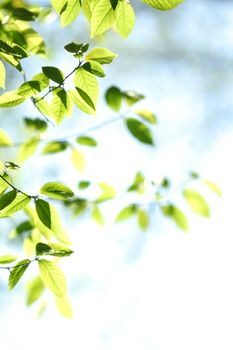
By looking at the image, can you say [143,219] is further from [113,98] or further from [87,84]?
[87,84]

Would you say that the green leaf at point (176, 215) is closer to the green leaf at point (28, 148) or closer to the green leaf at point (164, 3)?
the green leaf at point (28, 148)

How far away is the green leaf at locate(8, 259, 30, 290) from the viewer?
3.73ft

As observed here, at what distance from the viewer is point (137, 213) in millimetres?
2227

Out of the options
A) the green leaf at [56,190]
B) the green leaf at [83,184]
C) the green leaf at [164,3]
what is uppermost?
the green leaf at [164,3]

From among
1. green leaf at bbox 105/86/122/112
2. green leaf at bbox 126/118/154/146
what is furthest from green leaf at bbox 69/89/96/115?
green leaf at bbox 105/86/122/112

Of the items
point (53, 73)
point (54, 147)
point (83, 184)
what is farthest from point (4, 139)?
point (53, 73)

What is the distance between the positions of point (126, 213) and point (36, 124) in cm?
69

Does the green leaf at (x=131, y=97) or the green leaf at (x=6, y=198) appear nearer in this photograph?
the green leaf at (x=6, y=198)

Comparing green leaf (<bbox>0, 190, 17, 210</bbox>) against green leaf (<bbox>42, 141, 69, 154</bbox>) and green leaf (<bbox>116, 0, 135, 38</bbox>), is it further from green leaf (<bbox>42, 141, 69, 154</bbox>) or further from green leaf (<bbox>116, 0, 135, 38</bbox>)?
green leaf (<bbox>42, 141, 69, 154</bbox>)

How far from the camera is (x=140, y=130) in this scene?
176cm

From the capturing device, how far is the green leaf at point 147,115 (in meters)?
1.87

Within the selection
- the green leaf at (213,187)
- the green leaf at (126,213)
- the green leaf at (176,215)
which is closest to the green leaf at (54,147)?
the green leaf at (126,213)

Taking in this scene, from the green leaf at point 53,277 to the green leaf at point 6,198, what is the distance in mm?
232

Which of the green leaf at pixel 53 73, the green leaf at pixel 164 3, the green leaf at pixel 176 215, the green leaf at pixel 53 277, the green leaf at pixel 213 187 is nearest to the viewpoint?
the green leaf at pixel 164 3
